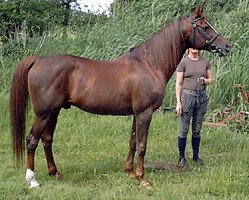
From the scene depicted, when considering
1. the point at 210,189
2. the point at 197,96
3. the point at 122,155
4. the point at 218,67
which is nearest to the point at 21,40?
the point at 218,67

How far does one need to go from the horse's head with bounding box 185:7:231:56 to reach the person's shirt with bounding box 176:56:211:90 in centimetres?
48

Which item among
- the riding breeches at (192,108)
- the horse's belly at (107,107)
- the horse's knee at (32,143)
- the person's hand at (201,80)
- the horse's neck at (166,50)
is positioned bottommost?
the horse's knee at (32,143)

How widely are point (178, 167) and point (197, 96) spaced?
96 cm

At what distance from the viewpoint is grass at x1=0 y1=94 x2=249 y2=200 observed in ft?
17.3

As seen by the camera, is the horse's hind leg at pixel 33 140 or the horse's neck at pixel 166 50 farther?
the horse's neck at pixel 166 50

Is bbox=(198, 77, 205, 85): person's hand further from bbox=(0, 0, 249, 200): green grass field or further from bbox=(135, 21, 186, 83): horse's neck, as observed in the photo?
bbox=(0, 0, 249, 200): green grass field

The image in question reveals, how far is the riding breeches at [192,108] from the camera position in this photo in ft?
20.9

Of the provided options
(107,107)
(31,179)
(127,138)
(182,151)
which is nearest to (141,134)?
(107,107)

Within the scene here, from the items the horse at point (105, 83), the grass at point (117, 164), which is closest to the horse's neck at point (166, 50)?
the horse at point (105, 83)

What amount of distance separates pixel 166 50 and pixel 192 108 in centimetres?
97

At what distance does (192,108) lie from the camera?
21.1 feet

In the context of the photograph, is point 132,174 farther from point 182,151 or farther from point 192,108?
point 192,108

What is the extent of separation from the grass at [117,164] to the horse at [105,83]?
0.96 ft

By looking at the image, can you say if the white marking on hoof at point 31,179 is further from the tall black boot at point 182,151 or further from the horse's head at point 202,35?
the horse's head at point 202,35
